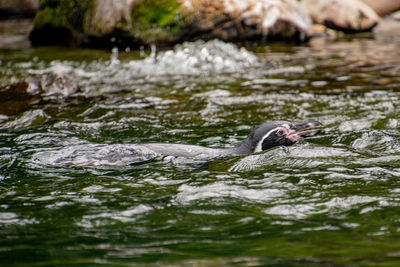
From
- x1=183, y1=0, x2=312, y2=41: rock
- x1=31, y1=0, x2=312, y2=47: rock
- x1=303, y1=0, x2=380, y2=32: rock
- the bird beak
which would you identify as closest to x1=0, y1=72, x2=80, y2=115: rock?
the bird beak

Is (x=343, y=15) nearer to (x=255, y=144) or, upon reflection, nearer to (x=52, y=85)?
(x=52, y=85)

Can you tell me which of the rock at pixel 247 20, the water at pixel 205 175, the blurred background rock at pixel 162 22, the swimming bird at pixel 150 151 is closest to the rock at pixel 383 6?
the blurred background rock at pixel 162 22

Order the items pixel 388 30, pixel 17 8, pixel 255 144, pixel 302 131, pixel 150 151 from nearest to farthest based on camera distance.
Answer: pixel 150 151
pixel 255 144
pixel 302 131
pixel 388 30
pixel 17 8

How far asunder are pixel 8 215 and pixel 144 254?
1.29 metres

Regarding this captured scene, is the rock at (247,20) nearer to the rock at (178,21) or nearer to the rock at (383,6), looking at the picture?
the rock at (178,21)

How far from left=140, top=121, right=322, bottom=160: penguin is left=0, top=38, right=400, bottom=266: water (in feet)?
0.45

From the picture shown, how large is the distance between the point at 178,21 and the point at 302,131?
8.16 meters

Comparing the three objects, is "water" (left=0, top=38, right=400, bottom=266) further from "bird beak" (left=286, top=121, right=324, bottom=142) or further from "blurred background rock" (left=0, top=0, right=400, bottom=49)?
"blurred background rock" (left=0, top=0, right=400, bottom=49)

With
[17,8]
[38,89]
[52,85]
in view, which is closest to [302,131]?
[52,85]

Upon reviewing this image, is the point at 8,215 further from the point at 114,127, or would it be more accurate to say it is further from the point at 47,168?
the point at 114,127

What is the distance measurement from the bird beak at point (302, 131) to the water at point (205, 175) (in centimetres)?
18

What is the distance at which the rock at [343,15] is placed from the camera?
52.3 feet

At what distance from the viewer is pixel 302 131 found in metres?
5.83

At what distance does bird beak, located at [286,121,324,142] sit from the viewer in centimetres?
575
